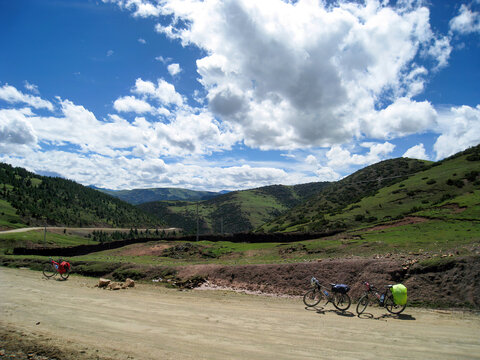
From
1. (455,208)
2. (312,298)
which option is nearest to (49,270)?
(312,298)

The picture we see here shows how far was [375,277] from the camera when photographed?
1555 centimetres

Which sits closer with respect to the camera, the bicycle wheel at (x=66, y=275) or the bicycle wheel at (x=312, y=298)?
the bicycle wheel at (x=312, y=298)

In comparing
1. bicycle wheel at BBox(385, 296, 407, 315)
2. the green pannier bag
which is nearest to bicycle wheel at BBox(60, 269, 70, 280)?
bicycle wheel at BBox(385, 296, 407, 315)

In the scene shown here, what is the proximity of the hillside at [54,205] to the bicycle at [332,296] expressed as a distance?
106m

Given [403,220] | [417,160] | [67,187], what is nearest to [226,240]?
[403,220]

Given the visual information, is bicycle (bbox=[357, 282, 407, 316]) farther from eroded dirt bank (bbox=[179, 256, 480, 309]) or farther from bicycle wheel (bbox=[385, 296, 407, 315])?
eroded dirt bank (bbox=[179, 256, 480, 309])

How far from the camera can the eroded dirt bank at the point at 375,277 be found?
1302 centimetres

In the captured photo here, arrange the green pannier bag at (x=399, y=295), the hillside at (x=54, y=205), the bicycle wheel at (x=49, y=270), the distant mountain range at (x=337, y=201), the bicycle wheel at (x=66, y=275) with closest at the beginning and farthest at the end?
the green pannier bag at (x=399, y=295)
the bicycle wheel at (x=66, y=275)
the bicycle wheel at (x=49, y=270)
the distant mountain range at (x=337, y=201)
the hillside at (x=54, y=205)

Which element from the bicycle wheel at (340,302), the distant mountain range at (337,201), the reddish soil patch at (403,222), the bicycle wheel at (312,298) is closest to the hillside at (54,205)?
the distant mountain range at (337,201)

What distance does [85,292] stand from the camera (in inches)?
765

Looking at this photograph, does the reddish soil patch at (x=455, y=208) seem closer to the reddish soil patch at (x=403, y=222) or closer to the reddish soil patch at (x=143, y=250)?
the reddish soil patch at (x=403, y=222)

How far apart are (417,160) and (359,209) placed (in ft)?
240

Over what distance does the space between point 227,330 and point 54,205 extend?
155m

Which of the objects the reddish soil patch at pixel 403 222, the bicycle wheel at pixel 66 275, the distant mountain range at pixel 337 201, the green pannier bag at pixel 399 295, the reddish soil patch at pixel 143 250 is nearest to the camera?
the green pannier bag at pixel 399 295
